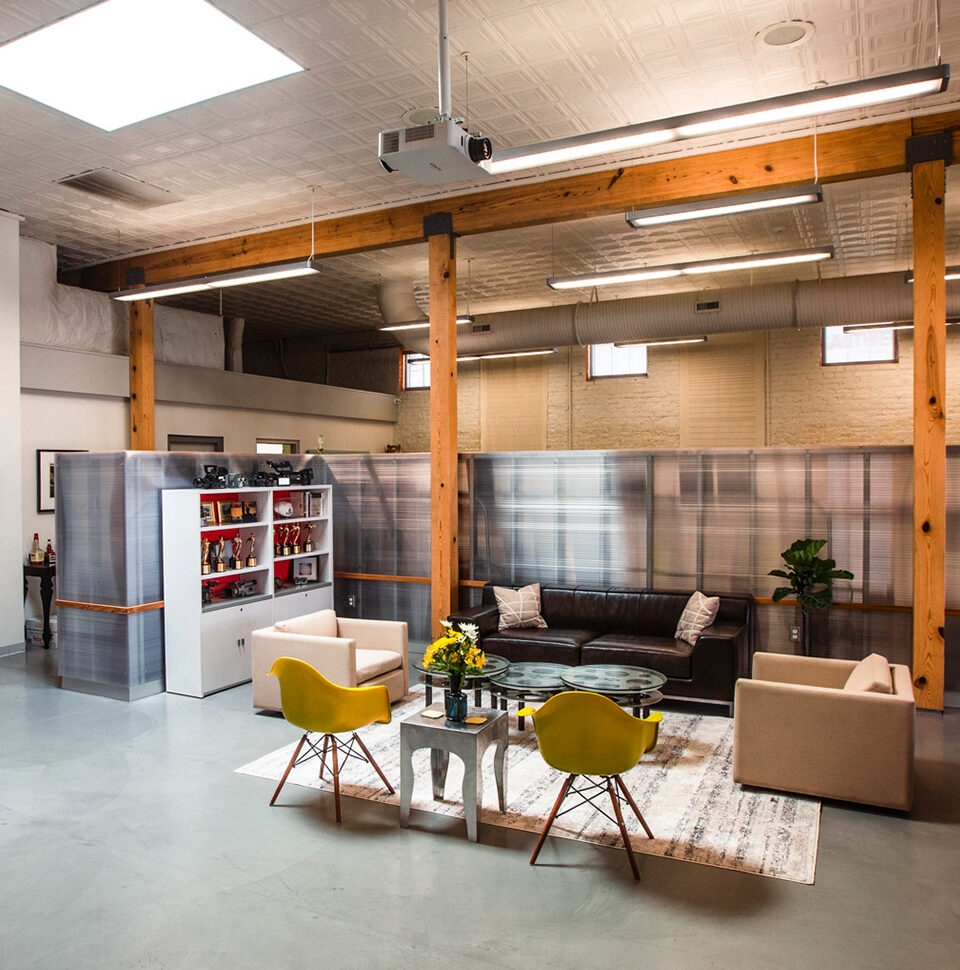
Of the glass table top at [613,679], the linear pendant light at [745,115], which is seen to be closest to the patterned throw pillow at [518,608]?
the glass table top at [613,679]

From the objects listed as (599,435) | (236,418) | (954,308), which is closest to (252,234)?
(236,418)

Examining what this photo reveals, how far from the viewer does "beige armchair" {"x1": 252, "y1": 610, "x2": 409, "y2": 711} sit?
223 inches

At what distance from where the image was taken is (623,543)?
746 centimetres

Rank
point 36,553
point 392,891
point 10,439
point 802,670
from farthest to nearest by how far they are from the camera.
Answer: point 36,553
point 10,439
point 802,670
point 392,891

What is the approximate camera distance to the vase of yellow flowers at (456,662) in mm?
4258

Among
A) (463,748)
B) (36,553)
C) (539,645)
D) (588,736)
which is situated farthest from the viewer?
(36,553)

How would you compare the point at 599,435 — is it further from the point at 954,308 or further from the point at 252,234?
the point at 252,234

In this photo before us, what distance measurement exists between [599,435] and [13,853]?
33.3 ft

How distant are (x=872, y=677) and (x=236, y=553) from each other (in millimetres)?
5417

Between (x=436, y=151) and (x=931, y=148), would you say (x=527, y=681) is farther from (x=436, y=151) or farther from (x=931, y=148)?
(x=931, y=148)

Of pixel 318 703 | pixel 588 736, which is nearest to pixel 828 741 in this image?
pixel 588 736

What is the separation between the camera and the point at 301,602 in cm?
788

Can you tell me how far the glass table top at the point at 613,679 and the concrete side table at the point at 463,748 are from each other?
98 centimetres

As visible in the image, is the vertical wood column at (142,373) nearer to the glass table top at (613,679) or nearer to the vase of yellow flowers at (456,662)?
the glass table top at (613,679)
